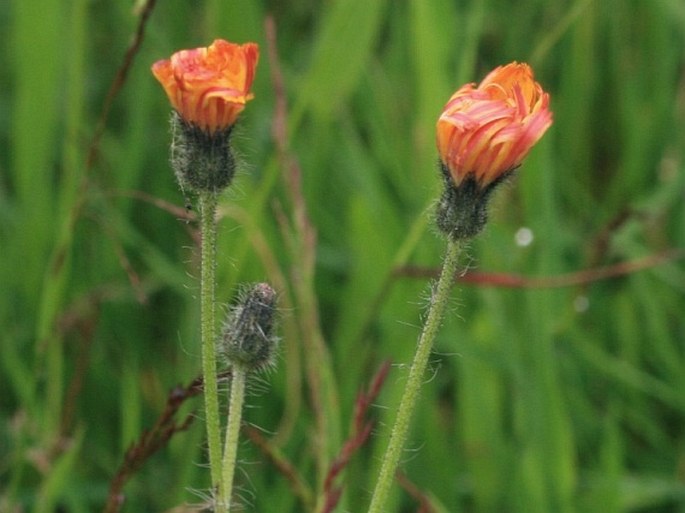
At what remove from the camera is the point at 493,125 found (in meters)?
1.46

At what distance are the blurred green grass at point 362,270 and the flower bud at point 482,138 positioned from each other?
112 centimetres

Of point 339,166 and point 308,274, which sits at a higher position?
point 339,166

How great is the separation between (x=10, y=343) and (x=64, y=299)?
251 millimetres

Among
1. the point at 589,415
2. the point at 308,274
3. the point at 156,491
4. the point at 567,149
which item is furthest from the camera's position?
the point at 567,149

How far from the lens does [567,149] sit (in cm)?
397

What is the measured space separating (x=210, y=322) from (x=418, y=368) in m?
0.27

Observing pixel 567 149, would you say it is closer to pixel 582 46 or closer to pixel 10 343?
pixel 582 46

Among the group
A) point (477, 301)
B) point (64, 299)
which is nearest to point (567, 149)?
point (477, 301)

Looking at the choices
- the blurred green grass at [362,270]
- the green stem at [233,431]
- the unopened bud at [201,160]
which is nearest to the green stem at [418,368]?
the green stem at [233,431]

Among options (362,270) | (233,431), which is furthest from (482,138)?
(362,270)

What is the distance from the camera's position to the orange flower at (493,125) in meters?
1.46

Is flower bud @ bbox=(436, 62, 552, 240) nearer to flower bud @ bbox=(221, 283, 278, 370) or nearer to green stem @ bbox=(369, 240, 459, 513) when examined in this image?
green stem @ bbox=(369, 240, 459, 513)

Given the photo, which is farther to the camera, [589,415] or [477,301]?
[477,301]

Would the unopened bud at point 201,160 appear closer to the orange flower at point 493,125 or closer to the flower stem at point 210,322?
the flower stem at point 210,322
